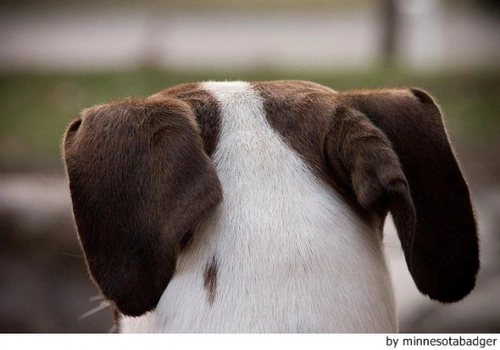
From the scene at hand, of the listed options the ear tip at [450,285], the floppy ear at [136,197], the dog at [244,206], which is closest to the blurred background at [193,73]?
the ear tip at [450,285]

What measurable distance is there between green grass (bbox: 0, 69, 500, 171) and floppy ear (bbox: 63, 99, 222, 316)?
2235mm

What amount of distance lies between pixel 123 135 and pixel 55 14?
2.50m

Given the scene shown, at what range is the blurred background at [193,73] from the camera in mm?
2871

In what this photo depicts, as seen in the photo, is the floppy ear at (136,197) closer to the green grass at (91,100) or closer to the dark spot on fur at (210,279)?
the dark spot on fur at (210,279)

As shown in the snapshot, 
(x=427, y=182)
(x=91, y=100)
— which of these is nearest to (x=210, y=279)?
(x=427, y=182)

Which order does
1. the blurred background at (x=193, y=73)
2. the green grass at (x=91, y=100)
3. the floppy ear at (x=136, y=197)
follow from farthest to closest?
the green grass at (x=91, y=100), the blurred background at (x=193, y=73), the floppy ear at (x=136, y=197)

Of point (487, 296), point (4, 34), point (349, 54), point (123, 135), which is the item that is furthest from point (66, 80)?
point (123, 135)

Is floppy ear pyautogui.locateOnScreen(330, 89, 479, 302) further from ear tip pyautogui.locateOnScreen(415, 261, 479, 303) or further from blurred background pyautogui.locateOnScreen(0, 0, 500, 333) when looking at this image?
blurred background pyautogui.locateOnScreen(0, 0, 500, 333)

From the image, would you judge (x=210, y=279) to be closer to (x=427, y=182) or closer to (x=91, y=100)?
(x=427, y=182)

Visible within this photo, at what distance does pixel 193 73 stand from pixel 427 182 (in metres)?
2.91

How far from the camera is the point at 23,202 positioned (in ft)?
9.99

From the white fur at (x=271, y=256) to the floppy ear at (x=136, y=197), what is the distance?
0.14ft

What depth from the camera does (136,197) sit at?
3.66 ft

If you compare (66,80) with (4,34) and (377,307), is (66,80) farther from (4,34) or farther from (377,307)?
(377,307)
